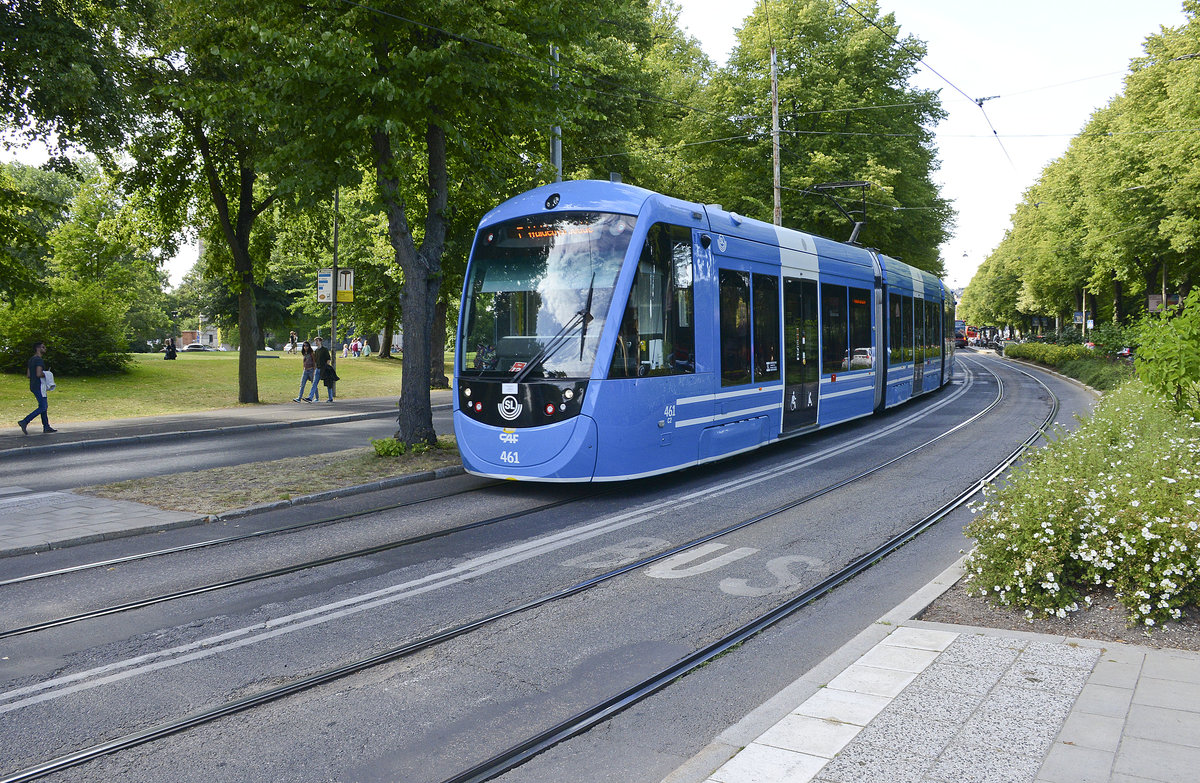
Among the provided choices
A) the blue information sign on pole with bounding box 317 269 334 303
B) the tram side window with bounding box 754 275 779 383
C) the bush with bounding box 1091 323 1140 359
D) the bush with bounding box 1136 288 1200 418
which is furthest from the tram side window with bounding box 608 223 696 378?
the bush with bounding box 1091 323 1140 359

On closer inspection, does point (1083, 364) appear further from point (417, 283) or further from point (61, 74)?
point (61, 74)

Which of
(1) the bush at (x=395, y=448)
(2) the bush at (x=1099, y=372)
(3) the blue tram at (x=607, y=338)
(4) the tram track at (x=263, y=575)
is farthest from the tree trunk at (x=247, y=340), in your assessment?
(2) the bush at (x=1099, y=372)

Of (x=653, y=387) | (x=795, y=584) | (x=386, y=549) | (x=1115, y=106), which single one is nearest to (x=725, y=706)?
(x=795, y=584)

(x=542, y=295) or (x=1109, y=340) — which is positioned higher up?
(x=542, y=295)

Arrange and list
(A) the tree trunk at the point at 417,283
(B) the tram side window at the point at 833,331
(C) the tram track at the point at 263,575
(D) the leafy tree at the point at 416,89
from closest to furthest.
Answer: (C) the tram track at the point at 263,575 < (D) the leafy tree at the point at 416,89 < (A) the tree trunk at the point at 417,283 < (B) the tram side window at the point at 833,331

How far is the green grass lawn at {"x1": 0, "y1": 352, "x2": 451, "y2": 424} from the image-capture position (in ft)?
76.7

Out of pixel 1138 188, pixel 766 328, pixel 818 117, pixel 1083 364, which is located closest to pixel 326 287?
pixel 818 117

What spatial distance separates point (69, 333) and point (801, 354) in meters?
26.0

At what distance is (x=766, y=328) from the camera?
1258 cm

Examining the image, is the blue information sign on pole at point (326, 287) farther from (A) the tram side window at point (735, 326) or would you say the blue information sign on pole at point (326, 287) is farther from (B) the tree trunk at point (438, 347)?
(A) the tram side window at point (735, 326)

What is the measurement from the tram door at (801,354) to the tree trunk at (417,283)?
5433 mm

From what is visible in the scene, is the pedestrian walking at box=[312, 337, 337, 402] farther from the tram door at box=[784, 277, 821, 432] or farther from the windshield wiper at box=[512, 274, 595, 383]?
the windshield wiper at box=[512, 274, 595, 383]

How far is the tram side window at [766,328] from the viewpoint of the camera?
12320 mm

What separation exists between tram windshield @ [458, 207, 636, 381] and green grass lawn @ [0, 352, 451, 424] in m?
15.9
